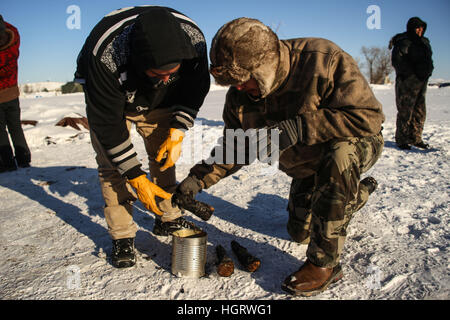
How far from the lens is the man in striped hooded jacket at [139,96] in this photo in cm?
190

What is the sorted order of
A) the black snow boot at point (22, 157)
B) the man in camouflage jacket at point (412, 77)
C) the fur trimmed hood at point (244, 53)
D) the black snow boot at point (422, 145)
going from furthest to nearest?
1. the man in camouflage jacket at point (412, 77)
2. the black snow boot at point (422, 145)
3. the black snow boot at point (22, 157)
4. the fur trimmed hood at point (244, 53)

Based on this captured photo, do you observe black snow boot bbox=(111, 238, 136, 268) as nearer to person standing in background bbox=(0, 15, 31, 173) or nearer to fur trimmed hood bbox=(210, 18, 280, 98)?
fur trimmed hood bbox=(210, 18, 280, 98)

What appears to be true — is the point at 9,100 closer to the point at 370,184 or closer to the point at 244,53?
the point at 244,53

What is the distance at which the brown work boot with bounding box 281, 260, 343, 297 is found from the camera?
184 cm

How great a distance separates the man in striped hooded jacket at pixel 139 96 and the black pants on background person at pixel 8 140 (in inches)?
127

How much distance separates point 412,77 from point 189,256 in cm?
500

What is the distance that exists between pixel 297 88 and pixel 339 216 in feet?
2.58

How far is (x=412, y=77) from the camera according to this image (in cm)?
529

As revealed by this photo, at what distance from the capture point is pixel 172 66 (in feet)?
6.33

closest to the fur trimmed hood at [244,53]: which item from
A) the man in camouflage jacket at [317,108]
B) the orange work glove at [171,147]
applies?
the man in camouflage jacket at [317,108]

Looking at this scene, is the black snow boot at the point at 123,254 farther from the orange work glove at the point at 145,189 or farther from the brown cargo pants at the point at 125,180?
the orange work glove at the point at 145,189

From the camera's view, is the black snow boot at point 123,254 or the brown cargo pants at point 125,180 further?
the brown cargo pants at point 125,180
